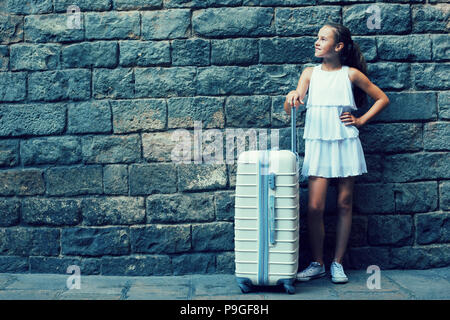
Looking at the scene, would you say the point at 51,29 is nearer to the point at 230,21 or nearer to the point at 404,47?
the point at 230,21

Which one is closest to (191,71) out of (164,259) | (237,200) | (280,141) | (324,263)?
(280,141)

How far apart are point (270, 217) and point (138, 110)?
1420 millimetres

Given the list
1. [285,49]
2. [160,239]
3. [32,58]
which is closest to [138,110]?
[32,58]

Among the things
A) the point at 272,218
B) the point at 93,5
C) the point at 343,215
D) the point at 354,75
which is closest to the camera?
the point at 272,218

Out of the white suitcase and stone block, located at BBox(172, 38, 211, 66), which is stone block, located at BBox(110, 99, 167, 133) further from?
the white suitcase

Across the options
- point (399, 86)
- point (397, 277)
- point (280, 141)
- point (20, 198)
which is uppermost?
point (399, 86)

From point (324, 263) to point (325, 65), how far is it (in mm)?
1602

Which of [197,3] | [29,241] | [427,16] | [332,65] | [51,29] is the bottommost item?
[29,241]

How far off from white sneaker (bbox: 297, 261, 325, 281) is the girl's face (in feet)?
5.23

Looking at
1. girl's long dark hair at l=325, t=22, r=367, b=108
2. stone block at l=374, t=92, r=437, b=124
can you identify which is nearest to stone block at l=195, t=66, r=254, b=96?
girl's long dark hair at l=325, t=22, r=367, b=108

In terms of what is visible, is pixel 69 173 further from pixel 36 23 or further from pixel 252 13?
pixel 252 13

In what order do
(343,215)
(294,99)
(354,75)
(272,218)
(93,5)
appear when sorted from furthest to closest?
(93,5) → (343,215) → (354,75) → (294,99) → (272,218)

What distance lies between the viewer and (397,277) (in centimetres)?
370

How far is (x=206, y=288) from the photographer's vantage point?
351cm
